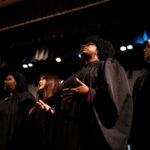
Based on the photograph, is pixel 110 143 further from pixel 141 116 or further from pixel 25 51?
pixel 25 51

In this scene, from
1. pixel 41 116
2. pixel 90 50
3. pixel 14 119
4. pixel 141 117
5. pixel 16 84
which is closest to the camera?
pixel 141 117

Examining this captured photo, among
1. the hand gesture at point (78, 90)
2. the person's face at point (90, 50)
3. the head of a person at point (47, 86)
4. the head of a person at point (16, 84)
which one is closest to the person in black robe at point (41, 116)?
the head of a person at point (47, 86)

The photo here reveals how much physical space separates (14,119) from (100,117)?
148 centimetres

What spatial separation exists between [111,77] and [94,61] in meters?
0.38

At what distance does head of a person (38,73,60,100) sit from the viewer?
8.59ft

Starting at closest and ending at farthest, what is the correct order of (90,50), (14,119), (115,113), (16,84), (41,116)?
(115,113) → (90,50) → (41,116) → (14,119) → (16,84)

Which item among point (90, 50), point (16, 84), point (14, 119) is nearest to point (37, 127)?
point (14, 119)

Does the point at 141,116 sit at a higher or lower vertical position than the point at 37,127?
higher

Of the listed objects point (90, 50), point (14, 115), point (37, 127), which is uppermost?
point (90, 50)

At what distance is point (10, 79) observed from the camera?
9.84 ft

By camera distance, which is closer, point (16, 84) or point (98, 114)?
point (98, 114)

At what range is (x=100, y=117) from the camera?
1502mm

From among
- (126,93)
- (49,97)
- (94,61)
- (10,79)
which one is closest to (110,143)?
(126,93)

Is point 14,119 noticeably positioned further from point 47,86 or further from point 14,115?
point 47,86
